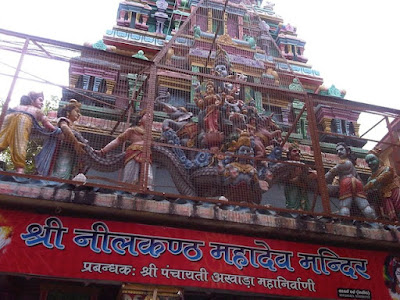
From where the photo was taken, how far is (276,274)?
6.71m

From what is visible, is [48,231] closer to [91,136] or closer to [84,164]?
[84,164]

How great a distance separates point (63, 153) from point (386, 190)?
283 inches

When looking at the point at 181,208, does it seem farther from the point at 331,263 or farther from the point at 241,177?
the point at 331,263

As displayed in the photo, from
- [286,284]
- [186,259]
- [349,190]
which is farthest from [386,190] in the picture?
[186,259]

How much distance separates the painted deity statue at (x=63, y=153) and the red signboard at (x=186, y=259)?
5.64 feet

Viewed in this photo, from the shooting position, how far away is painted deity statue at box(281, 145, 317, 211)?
9.01 m

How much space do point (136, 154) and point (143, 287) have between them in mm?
3024

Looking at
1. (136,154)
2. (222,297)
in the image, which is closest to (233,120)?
(136,154)

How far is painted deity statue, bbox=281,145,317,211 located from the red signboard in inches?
82.8

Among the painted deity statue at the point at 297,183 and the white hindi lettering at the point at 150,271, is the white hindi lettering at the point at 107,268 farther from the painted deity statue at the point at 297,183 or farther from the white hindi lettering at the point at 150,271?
the painted deity statue at the point at 297,183

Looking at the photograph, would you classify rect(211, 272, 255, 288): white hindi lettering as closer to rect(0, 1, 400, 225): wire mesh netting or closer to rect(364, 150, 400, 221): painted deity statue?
rect(0, 1, 400, 225): wire mesh netting

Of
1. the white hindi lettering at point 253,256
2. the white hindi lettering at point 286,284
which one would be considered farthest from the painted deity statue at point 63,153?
the white hindi lettering at point 286,284

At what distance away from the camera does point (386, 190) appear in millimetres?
9219

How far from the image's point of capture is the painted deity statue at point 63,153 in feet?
25.2
